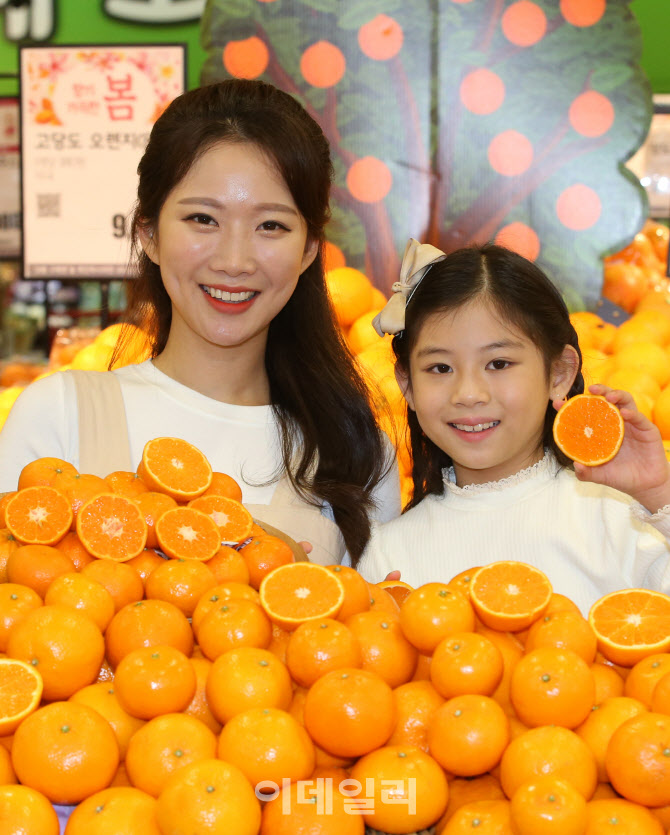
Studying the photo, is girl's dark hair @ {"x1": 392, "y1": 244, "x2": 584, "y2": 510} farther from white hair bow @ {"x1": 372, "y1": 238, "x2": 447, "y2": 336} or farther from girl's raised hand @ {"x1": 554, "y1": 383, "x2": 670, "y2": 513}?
girl's raised hand @ {"x1": 554, "y1": 383, "x2": 670, "y2": 513}

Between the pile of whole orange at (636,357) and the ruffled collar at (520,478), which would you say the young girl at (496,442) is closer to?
the ruffled collar at (520,478)

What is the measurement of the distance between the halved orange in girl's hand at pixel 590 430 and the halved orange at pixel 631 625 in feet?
1.19

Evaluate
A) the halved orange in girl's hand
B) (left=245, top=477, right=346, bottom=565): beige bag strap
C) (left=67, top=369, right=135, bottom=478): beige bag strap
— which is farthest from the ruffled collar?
(left=67, top=369, right=135, bottom=478): beige bag strap

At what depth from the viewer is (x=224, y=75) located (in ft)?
11.0

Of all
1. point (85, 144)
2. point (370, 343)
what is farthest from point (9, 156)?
point (370, 343)

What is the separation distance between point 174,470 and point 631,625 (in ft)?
2.27

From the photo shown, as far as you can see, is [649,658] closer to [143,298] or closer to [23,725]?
[23,725]

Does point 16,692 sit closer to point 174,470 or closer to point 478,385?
point 174,470

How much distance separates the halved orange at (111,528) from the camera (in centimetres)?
123

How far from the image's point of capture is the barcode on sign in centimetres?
370

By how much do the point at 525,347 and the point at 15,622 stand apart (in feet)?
3.88

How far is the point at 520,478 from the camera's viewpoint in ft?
6.58

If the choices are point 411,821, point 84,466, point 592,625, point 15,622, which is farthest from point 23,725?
point 84,466

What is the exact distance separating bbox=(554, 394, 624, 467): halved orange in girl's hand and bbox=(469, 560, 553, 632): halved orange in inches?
15.5
